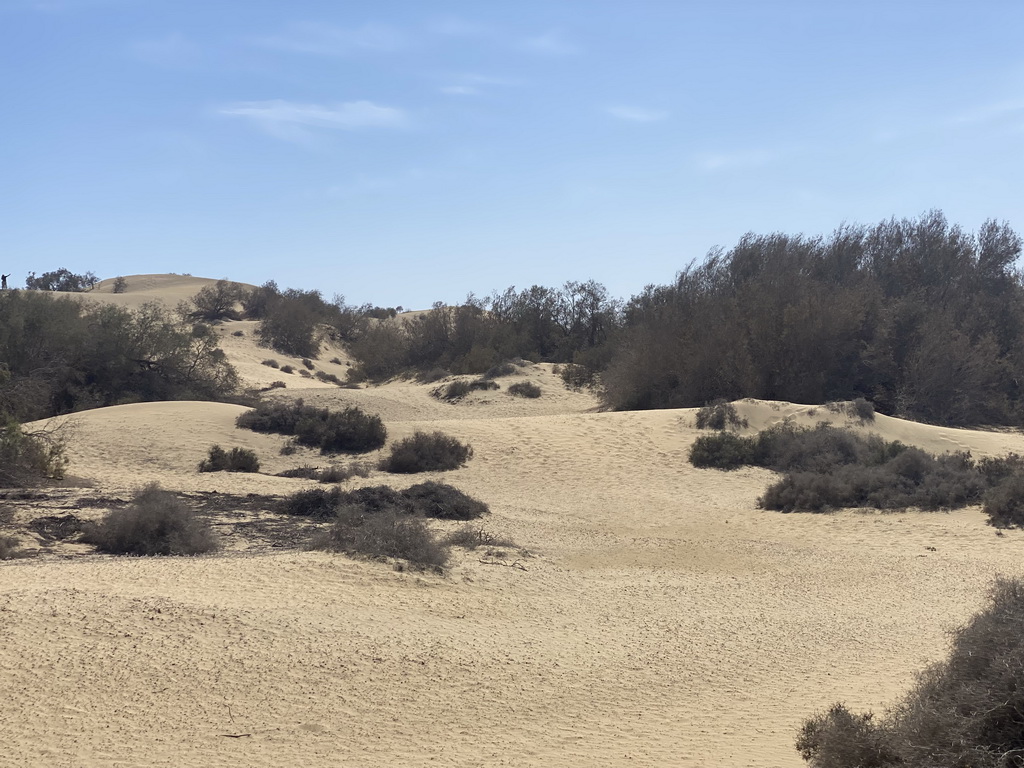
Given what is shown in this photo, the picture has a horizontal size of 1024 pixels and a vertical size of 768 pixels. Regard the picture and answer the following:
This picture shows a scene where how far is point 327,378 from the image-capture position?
50.3m

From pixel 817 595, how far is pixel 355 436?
14.0 m

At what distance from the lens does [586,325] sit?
165 feet

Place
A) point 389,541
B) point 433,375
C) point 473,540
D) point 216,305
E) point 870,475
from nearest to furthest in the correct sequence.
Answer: point 389,541 → point 473,540 → point 870,475 → point 433,375 → point 216,305

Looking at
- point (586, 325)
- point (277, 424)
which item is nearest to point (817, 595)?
point (277, 424)

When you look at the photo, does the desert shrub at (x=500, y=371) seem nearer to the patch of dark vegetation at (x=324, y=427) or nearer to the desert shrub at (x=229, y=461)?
the patch of dark vegetation at (x=324, y=427)

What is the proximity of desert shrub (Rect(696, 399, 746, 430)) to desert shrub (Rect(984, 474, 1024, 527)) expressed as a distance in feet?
28.1

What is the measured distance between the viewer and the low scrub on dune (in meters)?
17.4

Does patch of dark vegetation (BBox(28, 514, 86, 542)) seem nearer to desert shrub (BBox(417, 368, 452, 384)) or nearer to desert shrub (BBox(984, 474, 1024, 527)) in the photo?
desert shrub (BBox(984, 474, 1024, 527))

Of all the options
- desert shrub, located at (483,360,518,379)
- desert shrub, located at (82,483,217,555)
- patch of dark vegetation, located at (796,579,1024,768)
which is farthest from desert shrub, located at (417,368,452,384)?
patch of dark vegetation, located at (796,579,1024,768)

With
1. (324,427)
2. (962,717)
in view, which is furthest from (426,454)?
(962,717)

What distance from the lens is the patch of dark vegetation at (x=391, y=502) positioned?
586 inches

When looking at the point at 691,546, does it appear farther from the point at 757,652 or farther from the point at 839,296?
the point at 839,296

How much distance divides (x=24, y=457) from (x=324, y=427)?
8.51 meters

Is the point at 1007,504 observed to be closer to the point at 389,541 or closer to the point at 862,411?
the point at 862,411
